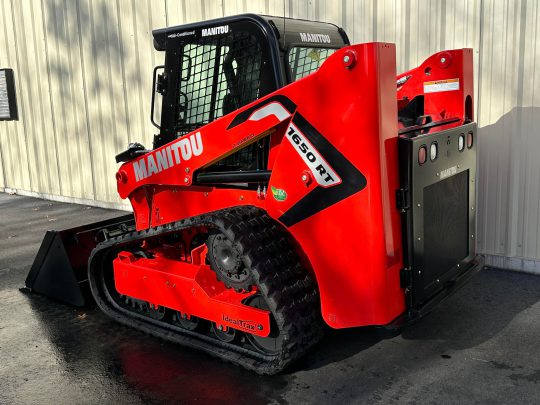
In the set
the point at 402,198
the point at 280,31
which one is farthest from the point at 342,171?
the point at 280,31

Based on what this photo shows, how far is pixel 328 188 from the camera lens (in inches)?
126

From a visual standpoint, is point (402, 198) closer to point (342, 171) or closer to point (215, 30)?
point (342, 171)

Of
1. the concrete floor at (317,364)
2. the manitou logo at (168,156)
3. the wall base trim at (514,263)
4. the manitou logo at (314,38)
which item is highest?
the manitou logo at (314,38)

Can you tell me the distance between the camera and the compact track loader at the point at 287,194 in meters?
3.12

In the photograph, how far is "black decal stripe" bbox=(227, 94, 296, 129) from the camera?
329 centimetres

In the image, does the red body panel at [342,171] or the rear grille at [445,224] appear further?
the rear grille at [445,224]

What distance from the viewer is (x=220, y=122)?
3.62m

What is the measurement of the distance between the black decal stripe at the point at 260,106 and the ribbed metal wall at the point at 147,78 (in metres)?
2.72

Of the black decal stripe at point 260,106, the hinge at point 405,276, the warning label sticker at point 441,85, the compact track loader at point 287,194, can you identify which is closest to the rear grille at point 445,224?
the compact track loader at point 287,194

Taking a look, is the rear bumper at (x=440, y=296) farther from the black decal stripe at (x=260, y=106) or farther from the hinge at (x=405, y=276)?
the black decal stripe at (x=260, y=106)

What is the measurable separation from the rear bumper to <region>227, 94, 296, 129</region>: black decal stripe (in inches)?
52.4

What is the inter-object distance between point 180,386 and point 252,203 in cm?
120

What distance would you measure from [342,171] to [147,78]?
567cm

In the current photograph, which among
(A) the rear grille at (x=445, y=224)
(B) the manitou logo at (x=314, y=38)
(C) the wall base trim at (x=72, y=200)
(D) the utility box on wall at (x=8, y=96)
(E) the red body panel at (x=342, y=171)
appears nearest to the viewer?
(E) the red body panel at (x=342, y=171)
